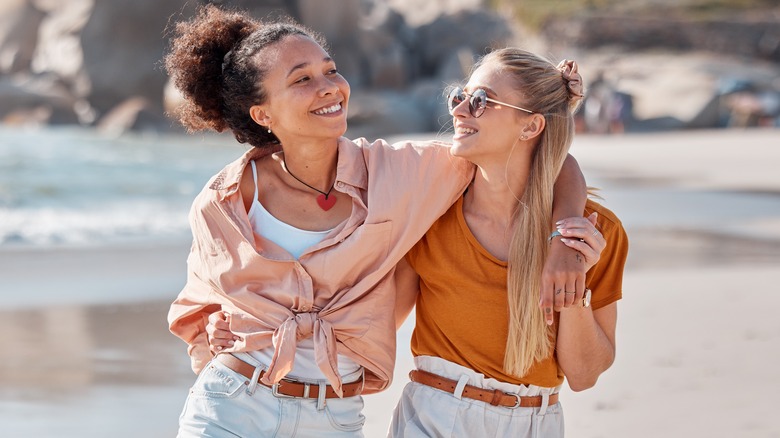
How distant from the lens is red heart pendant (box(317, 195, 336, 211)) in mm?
3516

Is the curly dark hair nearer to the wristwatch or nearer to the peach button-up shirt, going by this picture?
the peach button-up shirt

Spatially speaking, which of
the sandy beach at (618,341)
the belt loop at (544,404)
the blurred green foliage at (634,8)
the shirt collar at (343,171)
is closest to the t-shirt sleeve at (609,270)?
the belt loop at (544,404)

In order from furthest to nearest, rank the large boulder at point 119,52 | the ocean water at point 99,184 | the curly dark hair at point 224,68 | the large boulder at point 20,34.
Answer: the large boulder at point 20,34 < the large boulder at point 119,52 < the ocean water at point 99,184 < the curly dark hair at point 224,68

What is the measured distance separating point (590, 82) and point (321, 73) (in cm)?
3155

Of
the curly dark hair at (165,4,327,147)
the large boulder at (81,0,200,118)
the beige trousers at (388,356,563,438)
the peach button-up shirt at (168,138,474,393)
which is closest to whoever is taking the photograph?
the beige trousers at (388,356,563,438)

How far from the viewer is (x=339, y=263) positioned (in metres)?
3.33

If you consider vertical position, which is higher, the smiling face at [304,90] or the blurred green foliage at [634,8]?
the smiling face at [304,90]

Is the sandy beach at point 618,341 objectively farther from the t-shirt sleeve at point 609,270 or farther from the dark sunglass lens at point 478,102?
the dark sunglass lens at point 478,102

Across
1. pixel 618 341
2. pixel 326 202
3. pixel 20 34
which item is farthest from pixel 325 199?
pixel 20 34

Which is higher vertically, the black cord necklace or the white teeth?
the white teeth

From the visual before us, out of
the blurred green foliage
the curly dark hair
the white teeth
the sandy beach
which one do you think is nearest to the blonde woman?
the white teeth

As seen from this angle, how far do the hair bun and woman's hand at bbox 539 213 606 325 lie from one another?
0.45 m

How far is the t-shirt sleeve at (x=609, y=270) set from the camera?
10.7ft

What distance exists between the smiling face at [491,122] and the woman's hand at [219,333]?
883mm
